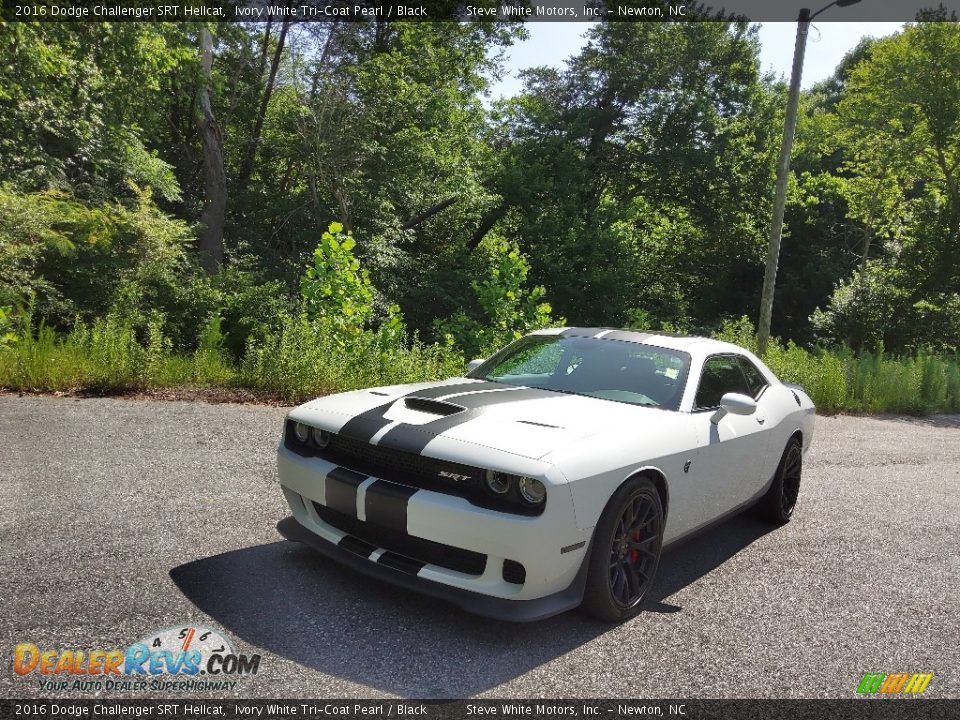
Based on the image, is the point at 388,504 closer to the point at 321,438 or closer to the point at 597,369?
the point at 321,438

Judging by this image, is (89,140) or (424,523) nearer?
(424,523)

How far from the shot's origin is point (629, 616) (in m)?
3.78

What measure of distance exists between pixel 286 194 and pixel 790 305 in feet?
73.5

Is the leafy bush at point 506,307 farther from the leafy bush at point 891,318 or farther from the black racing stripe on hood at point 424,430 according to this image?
the leafy bush at point 891,318

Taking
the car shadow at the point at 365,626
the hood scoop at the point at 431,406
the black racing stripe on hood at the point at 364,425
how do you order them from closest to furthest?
1. the car shadow at the point at 365,626
2. the black racing stripe on hood at the point at 364,425
3. the hood scoop at the point at 431,406

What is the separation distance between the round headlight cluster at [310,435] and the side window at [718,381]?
222cm

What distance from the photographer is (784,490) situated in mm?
5738

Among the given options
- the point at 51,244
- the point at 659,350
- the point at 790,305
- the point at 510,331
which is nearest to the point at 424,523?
the point at 659,350

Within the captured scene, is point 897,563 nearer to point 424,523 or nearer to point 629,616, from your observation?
point 629,616

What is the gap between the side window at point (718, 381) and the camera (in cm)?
471

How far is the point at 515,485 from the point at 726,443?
6.13 feet

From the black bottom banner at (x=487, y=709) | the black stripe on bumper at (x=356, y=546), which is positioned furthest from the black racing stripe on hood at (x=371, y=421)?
the black bottom banner at (x=487, y=709)

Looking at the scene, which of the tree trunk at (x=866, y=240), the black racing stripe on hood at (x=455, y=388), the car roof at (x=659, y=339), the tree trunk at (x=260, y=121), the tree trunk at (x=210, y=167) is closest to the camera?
the black racing stripe on hood at (x=455, y=388)

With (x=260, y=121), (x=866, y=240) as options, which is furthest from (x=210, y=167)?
(x=866, y=240)
